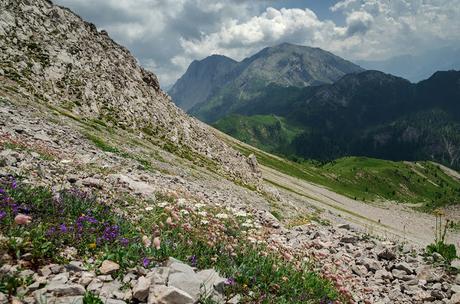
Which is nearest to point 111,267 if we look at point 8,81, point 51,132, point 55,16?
point 51,132

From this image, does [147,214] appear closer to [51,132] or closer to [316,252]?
[316,252]

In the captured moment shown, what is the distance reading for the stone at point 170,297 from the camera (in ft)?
24.3

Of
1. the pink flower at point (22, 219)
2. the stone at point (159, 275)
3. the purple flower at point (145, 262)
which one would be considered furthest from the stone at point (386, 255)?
the pink flower at point (22, 219)

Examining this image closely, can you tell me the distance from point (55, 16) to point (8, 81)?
25.6 meters

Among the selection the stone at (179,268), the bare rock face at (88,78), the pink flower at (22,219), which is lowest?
the stone at (179,268)

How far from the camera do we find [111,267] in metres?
8.38

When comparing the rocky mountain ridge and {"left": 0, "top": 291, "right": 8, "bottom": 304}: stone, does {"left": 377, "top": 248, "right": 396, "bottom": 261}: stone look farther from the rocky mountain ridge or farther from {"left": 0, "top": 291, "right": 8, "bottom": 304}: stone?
{"left": 0, "top": 291, "right": 8, "bottom": 304}: stone

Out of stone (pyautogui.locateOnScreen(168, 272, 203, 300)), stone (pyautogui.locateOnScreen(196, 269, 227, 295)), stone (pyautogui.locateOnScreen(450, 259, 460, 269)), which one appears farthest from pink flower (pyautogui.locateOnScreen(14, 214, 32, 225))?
stone (pyautogui.locateOnScreen(450, 259, 460, 269))

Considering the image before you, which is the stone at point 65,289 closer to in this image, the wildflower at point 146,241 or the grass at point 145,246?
the grass at point 145,246

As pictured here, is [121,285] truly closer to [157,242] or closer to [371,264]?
[157,242]

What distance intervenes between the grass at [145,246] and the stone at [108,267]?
0.19 m

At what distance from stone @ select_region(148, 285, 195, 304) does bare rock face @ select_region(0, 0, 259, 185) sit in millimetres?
45191

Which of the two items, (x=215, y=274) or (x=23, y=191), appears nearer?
(x=215, y=274)

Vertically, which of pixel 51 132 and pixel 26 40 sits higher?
pixel 26 40
